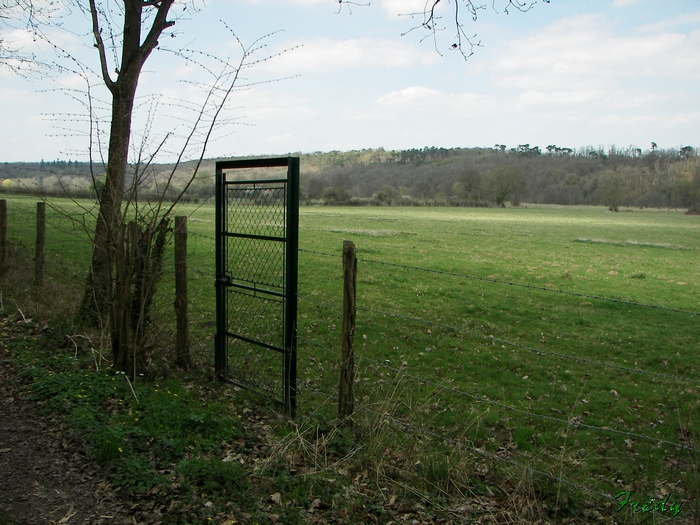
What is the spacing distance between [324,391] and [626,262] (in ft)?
72.3

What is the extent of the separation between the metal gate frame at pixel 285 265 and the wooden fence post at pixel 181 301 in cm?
43

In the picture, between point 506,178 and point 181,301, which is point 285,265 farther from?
point 506,178

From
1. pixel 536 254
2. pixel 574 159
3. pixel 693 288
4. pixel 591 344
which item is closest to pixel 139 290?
pixel 591 344

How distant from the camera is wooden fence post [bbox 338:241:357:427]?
509 cm

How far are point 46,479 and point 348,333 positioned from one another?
8.93ft

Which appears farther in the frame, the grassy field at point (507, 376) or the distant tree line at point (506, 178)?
the distant tree line at point (506, 178)

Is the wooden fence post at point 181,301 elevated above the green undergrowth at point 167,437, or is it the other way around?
the wooden fence post at point 181,301

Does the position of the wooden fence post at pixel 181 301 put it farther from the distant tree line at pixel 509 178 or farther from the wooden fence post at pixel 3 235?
the distant tree line at pixel 509 178

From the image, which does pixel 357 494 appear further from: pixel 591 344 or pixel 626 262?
pixel 626 262

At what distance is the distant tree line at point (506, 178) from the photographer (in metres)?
94.5

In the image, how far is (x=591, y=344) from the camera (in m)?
10.2

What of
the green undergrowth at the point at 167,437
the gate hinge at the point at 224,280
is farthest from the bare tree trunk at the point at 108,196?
the gate hinge at the point at 224,280

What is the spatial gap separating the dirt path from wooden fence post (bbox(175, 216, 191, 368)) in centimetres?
186

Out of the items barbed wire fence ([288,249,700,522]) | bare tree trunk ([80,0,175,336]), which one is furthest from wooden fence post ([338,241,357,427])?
bare tree trunk ([80,0,175,336])
